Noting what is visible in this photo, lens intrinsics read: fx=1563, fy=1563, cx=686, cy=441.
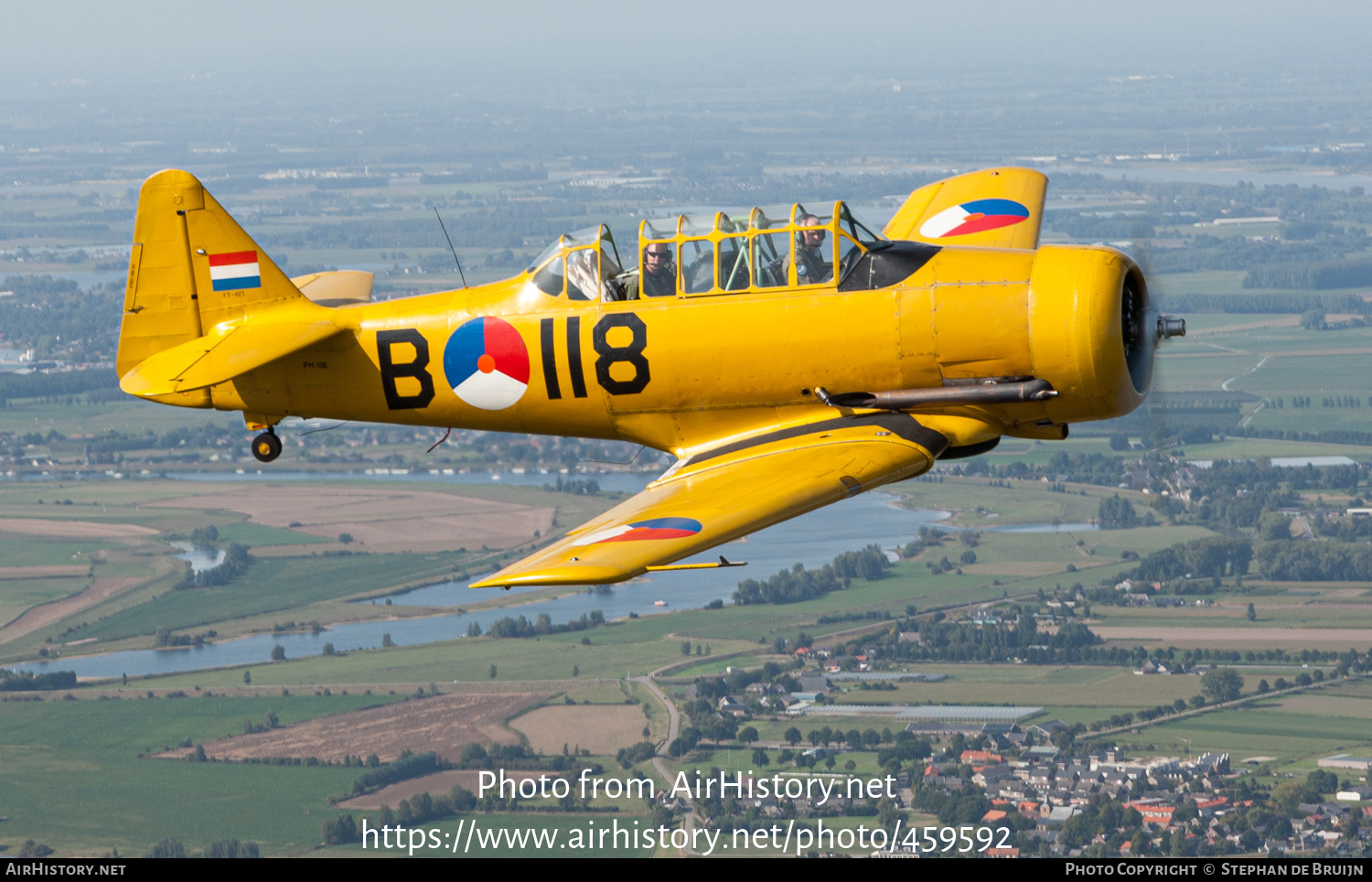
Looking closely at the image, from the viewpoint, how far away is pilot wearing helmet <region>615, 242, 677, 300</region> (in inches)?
657

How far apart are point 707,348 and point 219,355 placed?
18.5 ft

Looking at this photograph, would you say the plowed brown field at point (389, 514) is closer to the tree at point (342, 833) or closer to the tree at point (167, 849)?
the tree at point (342, 833)

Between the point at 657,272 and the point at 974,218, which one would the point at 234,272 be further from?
the point at 974,218

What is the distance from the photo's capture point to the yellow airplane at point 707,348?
1589 cm

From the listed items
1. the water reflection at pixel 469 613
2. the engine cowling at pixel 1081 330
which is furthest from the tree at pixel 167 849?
the engine cowling at pixel 1081 330

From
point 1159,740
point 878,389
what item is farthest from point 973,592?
point 878,389

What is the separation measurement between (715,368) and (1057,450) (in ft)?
308

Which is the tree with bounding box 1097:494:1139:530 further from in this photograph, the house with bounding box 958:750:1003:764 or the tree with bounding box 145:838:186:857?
the tree with bounding box 145:838:186:857

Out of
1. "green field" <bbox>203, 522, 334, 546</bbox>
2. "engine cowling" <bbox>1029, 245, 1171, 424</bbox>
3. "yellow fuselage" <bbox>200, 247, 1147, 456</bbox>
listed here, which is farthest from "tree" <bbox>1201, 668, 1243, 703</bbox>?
"green field" <bbox>203, 522, 334, 546</bbox>

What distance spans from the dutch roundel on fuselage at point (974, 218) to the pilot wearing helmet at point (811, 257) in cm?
408

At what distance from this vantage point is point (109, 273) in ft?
550

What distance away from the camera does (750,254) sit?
16.5m

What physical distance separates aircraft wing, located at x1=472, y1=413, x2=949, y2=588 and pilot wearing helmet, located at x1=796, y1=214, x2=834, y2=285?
151cm

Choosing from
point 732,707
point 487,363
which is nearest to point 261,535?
point 732,707
